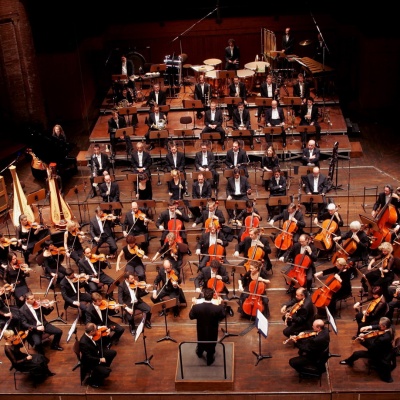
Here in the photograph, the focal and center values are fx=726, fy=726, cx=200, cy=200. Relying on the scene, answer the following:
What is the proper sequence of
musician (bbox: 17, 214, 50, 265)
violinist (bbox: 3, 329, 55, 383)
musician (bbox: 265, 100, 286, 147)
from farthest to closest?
musician (bbox: 265, 100, 286, 147), musician (bbox: 17, 214, 50, 265), violinist (bbox: 3, 329, 55, 383)

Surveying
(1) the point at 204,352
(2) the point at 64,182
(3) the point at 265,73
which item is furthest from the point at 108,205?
(3) the point at 265,73

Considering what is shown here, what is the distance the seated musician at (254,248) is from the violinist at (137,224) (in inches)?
75.3

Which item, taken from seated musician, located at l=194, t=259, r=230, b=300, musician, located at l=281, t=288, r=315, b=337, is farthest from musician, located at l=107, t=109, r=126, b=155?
musician, located at l=281, t=288, r=315, b=337

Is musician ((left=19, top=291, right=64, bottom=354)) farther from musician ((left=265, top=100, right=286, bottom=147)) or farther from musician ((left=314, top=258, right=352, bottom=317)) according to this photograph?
musician ((left=265, top=100, right=286, bottom=147))

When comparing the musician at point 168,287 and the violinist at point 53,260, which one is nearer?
the musician at point 168,287

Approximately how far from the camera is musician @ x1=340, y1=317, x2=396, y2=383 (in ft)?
32.9

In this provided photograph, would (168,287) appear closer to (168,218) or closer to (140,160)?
(168,218)

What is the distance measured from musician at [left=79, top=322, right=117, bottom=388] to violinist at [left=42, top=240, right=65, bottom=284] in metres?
2.26

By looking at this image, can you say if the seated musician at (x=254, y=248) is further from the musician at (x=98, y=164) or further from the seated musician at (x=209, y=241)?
the musician at (x=98, y=164)

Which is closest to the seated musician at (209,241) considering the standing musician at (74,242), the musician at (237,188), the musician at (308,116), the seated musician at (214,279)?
the seated musician at (214,279)

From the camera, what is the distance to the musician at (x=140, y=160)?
14969mm

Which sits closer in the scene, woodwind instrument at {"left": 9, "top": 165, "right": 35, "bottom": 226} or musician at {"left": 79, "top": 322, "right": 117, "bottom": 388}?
musician at {"left": 79, "top": 322, "right": 117, "bottom": 388}

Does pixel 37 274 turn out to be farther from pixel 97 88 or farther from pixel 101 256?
pixel 97 88

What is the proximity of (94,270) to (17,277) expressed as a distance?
4.19 feet
